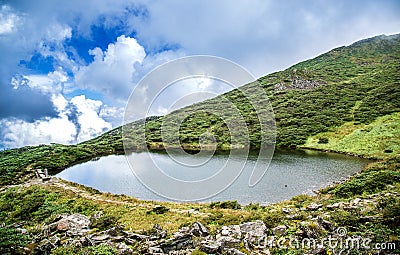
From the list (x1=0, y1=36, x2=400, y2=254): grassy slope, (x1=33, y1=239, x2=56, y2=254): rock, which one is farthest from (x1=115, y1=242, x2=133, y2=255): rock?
(x1=0, y1=36, x2=400, y2=254): grassy slope

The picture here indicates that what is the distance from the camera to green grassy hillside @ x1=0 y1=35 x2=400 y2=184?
51594 millimetres

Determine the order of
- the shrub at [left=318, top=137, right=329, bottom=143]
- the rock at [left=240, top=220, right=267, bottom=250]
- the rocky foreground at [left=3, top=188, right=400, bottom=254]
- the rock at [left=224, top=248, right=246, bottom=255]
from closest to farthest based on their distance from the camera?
the rock at [left=224, top=248, right=246, bottom=255] < the rocky foreground at [left=3, top=188, right=400, bottom=254] < the rock at [left=240, top=220, right=267, bottom=250] < the shrub at [left=318, top=137, right=329, bottom=143]

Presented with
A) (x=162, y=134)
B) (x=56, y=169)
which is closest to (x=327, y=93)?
(x=162, y=134)

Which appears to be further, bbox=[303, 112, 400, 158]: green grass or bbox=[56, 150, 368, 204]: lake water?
bbox=[303, 112, 400, 158]: green grass

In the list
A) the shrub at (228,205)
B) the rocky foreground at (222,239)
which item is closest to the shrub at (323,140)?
the shrub at (228,205)

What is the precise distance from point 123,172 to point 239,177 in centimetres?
2116

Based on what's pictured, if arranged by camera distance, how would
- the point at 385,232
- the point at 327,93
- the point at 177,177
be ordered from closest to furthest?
the point at 385,232 < the point at 177,177 < the point at 327,93

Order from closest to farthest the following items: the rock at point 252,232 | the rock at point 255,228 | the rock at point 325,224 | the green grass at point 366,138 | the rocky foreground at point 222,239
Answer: the rocky foreground at point 222,239 < the rock at point 252,232 < the rock at point 325,224 < the rock at point 255,228 < the green grass at point 366,138

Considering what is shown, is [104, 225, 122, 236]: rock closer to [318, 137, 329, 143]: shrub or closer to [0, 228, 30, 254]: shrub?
[0, 228, 30, 254]: shrub

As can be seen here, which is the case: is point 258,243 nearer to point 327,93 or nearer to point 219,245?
point 219,245

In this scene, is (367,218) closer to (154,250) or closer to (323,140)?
(154,250)

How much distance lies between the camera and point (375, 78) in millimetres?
97000

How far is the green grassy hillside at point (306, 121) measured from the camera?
51594 millimetres

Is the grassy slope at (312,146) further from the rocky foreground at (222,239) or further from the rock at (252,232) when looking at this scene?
the rock at (252,232)
